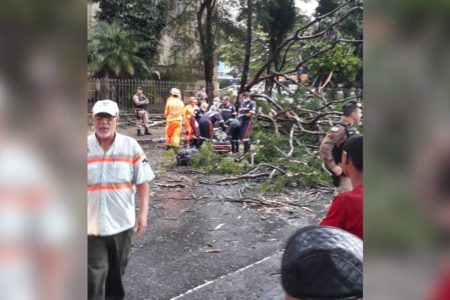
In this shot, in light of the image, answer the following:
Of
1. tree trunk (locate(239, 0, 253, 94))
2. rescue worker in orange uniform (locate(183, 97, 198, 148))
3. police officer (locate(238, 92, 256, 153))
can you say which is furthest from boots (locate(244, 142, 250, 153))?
rescue worker in orange uniform (locate(183, 97, 198, 148))

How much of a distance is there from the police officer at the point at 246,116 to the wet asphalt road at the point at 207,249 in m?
1.93

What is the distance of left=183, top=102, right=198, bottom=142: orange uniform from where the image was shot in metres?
8.63

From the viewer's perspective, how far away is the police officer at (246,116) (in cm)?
741

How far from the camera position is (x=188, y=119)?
8703 mm

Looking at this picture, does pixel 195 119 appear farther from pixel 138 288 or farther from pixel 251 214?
pixel 138 288

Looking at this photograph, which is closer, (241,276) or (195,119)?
(241,276)

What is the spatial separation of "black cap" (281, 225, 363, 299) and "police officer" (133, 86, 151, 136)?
8.69 meters

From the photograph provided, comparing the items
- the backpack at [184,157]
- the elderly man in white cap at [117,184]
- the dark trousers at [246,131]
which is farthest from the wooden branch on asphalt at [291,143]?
the elderly man in white cap at [117,184]

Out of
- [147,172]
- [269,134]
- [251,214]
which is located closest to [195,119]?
[269,134]

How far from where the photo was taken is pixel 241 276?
135 inches
